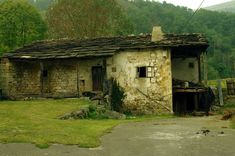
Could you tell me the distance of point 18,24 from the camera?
44125 mm

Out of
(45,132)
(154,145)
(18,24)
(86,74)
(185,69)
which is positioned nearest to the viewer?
(154,145)

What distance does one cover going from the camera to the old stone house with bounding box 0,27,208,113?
27.0 metres

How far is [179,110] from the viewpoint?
96.8ft

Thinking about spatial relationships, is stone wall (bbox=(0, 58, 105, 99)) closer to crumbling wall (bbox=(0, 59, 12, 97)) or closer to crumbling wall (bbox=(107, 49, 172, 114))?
crumbling wall (bbox=(0, 59, 12, 97))

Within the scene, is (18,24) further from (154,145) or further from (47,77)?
(154,145)

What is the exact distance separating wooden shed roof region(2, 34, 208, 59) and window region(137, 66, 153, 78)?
1.38 meters

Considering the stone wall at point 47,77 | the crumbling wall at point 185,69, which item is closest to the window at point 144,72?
the stone wall at point 47,77

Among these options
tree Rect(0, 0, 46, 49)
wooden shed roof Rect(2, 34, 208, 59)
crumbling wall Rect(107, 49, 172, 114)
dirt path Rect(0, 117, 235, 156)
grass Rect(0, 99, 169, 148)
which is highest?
tree Rect(0, 0, 46, 49)

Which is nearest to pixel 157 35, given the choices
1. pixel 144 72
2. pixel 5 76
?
pixel 144 72

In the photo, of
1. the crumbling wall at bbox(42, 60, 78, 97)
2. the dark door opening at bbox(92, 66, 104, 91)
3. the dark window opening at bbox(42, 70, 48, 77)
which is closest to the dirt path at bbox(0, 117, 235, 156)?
the dark door opening at bbox(92, 66, 104, 91)

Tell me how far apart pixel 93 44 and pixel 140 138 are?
16.6 meters

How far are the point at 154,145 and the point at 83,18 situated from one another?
33.2 metres

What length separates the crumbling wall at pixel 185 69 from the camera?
29.8 m

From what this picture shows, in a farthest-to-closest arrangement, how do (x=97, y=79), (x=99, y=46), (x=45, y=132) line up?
(x=97, y=79), (x=99, y=46), (x=45, y=132)
